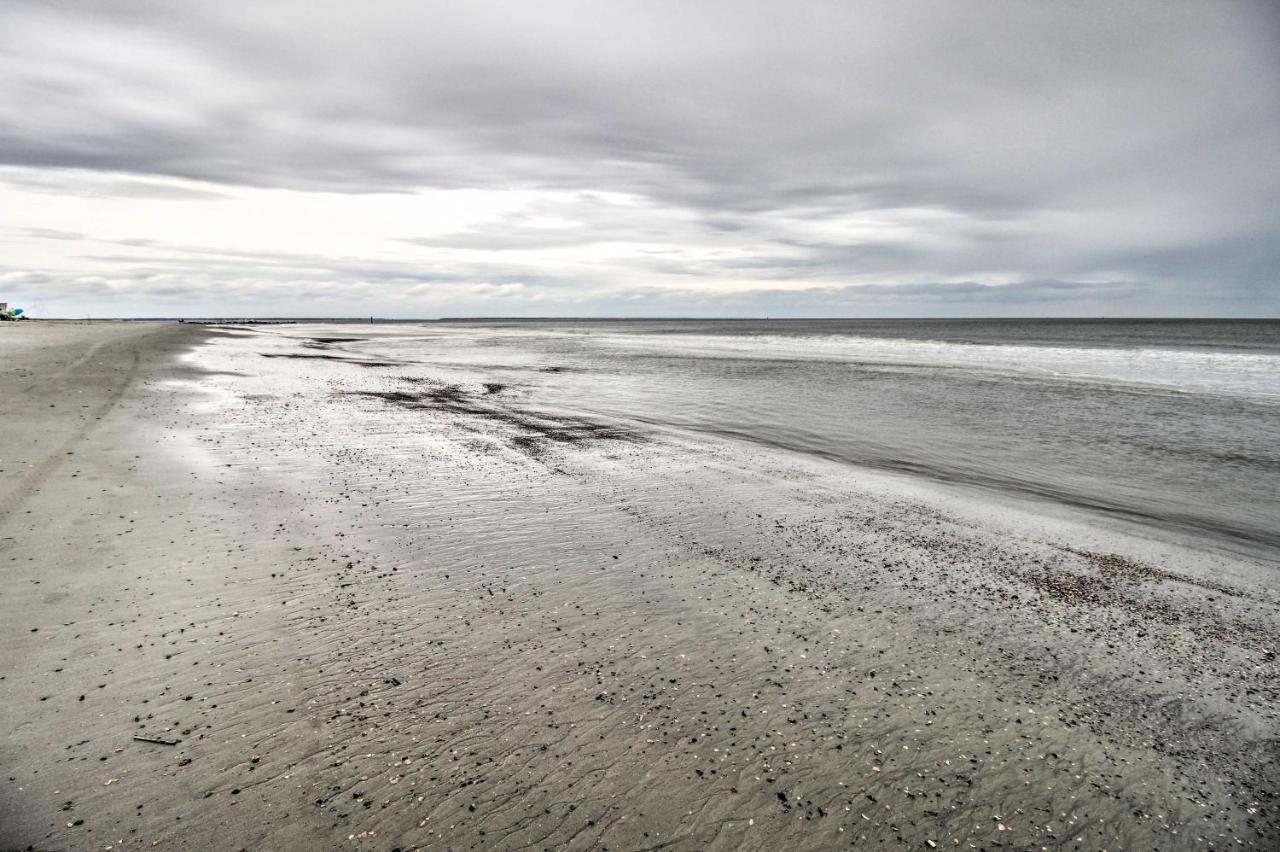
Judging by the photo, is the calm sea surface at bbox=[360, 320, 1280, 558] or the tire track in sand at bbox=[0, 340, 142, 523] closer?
the tire track in sand at bbox=[0, 340, 142, 523]

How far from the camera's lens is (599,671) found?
206 inches

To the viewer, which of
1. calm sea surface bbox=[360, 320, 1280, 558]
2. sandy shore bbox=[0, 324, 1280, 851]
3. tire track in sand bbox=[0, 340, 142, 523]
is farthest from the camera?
calm sea surface bbox=[360, 320, 1280, 558]

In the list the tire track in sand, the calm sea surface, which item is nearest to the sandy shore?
the tire track in sand

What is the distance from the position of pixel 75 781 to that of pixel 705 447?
12.7m

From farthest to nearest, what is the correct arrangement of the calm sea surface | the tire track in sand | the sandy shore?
1. the calm sea surface
2. the tire track in sand
3. the sandy shore

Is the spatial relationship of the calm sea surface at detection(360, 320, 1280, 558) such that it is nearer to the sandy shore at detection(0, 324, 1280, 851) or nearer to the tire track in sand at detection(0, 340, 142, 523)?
the sandy shore at detection(0, 324, 1280, 851)

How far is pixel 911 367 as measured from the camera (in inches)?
1689

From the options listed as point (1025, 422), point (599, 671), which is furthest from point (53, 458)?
point (1025, 422)

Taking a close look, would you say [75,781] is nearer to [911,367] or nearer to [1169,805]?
[1169,805]

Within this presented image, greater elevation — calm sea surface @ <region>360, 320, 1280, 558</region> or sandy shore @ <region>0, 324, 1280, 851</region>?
calm sea surface @ <region>360, 320, 1280, 558</region>

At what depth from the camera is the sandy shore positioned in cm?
380

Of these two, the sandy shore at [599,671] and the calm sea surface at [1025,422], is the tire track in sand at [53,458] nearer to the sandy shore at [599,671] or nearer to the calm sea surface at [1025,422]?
the sandy shore at [599,671]

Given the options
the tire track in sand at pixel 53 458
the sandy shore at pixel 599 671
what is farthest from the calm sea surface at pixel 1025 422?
the tire track in sand at pixel 53 458

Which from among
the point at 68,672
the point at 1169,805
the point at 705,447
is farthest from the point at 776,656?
the point at 705,447
